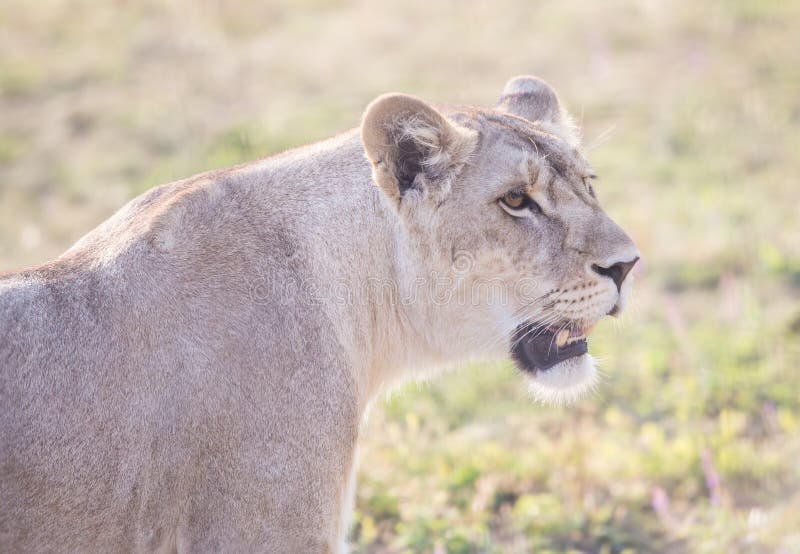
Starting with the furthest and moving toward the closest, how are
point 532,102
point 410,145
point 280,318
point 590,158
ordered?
point 590,158 → point 532,102 → point 410,145 → point 280,318

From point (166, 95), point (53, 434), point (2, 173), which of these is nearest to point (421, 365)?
point (53, 434)

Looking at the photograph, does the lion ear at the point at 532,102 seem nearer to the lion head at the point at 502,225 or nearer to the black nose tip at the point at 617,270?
the lion head at the point at 502,225

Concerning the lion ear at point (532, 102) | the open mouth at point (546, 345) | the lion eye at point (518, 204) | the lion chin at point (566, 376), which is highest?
the lion ear at point (532, 102)

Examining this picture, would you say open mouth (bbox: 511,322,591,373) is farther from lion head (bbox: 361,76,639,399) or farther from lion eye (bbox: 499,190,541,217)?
lion eye (bbox: 499,190,541,217)

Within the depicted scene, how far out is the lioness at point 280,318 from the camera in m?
3.17

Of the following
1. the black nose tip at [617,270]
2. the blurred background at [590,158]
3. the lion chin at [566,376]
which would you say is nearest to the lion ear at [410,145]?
the black nose tip at [617,270]

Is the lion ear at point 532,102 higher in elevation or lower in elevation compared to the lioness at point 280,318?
higher

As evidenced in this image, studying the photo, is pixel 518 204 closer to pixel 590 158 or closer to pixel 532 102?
pixel 532 102

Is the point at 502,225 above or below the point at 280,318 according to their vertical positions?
above

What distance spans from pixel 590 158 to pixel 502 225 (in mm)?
5713

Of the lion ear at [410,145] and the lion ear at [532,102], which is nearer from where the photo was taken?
the lion ear at [410,145]

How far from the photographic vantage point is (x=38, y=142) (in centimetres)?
1012

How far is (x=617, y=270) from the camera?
12.6 feet

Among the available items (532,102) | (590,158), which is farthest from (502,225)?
(590,158)
